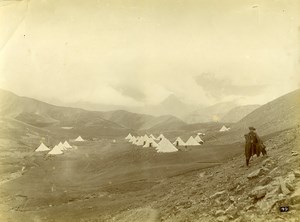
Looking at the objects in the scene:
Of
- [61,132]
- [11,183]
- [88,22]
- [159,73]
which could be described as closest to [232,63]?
[159,73]

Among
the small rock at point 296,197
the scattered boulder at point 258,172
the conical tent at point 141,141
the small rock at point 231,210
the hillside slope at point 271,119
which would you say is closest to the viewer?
the small rock at point 296,197

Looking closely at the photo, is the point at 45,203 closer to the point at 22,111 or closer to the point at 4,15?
the point at 22,111

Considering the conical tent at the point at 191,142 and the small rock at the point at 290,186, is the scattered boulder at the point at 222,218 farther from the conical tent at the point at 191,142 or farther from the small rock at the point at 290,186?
the conical tent at the point at 191,142

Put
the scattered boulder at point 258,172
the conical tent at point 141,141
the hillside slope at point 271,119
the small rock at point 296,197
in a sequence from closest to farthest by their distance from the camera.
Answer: the small rock at point 296,197 < the scattered boulder at point 258,172 < the hillside slope at point 271,119 < the conical tent at point 141,141

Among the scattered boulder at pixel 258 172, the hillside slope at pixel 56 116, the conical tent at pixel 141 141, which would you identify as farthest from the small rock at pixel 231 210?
the hillside slope at pixel 56 116

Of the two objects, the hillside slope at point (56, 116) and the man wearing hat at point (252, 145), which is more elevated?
the hillside slope at point (56, 116)

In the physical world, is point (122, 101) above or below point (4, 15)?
below
